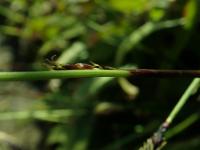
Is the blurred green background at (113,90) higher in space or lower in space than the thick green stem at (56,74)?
lower

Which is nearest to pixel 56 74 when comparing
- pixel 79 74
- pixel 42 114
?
pixel 79 74

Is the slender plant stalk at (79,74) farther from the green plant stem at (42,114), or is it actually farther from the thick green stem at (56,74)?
the green plant stem at (42,114)

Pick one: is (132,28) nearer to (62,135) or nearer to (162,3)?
(162,3)

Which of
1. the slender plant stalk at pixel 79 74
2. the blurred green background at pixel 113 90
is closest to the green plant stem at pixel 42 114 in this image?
the blurred green background at pixel 113 90

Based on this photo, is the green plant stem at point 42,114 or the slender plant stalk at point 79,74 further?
the green plant stem at point 42,114

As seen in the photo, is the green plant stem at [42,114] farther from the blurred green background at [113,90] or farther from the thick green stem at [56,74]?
the thick green stem at [56,74]

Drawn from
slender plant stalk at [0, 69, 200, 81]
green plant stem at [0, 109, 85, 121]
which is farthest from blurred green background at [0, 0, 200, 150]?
slender plant stalk at [0, 69, 200, 81]

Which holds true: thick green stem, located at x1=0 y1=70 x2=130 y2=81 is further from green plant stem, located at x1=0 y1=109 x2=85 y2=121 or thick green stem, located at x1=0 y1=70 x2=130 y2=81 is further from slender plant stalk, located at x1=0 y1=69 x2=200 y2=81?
green plant stem, located at x1=0 y1=109 x2=85 y2=121

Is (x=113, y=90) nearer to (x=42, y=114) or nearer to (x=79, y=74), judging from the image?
(x=42, y=114)

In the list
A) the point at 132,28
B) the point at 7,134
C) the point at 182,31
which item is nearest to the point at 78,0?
the point at 132,28
